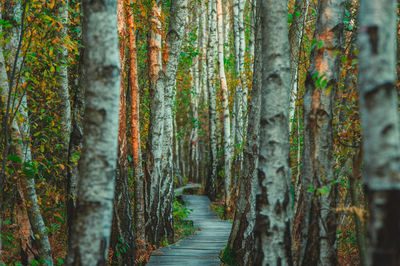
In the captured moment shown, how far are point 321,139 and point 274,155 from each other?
67 centimetres

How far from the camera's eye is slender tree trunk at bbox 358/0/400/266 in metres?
1.94

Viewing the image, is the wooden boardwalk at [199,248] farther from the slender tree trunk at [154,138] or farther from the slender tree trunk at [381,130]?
the slender tree trunk at [381,130]

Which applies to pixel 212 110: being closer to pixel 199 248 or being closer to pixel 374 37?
pixel 199 248

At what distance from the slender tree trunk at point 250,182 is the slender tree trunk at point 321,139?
9.27 feet

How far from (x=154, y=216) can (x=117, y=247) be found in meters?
2.21

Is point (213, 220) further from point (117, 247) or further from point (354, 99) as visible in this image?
point (354, 99)

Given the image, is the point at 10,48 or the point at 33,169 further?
the point at 10,48

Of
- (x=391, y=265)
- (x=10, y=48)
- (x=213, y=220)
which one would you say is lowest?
(x=213, y=220)

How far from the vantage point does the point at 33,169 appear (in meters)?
5.28

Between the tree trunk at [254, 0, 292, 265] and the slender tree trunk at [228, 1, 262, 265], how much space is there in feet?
10.0

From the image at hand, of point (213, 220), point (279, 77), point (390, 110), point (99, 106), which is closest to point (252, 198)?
point (279, 77)

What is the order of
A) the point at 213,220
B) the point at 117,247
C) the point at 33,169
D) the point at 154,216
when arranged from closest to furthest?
the point at 33,169 < the point at 117,247 < the point at 154,216 < the point at 213,220

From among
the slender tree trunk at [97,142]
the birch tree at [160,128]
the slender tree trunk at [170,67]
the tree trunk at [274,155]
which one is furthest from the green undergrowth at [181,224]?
the slender tree trunk at [97,142]

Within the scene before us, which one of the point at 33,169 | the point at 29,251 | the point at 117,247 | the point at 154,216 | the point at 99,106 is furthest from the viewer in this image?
the point at 154,216
